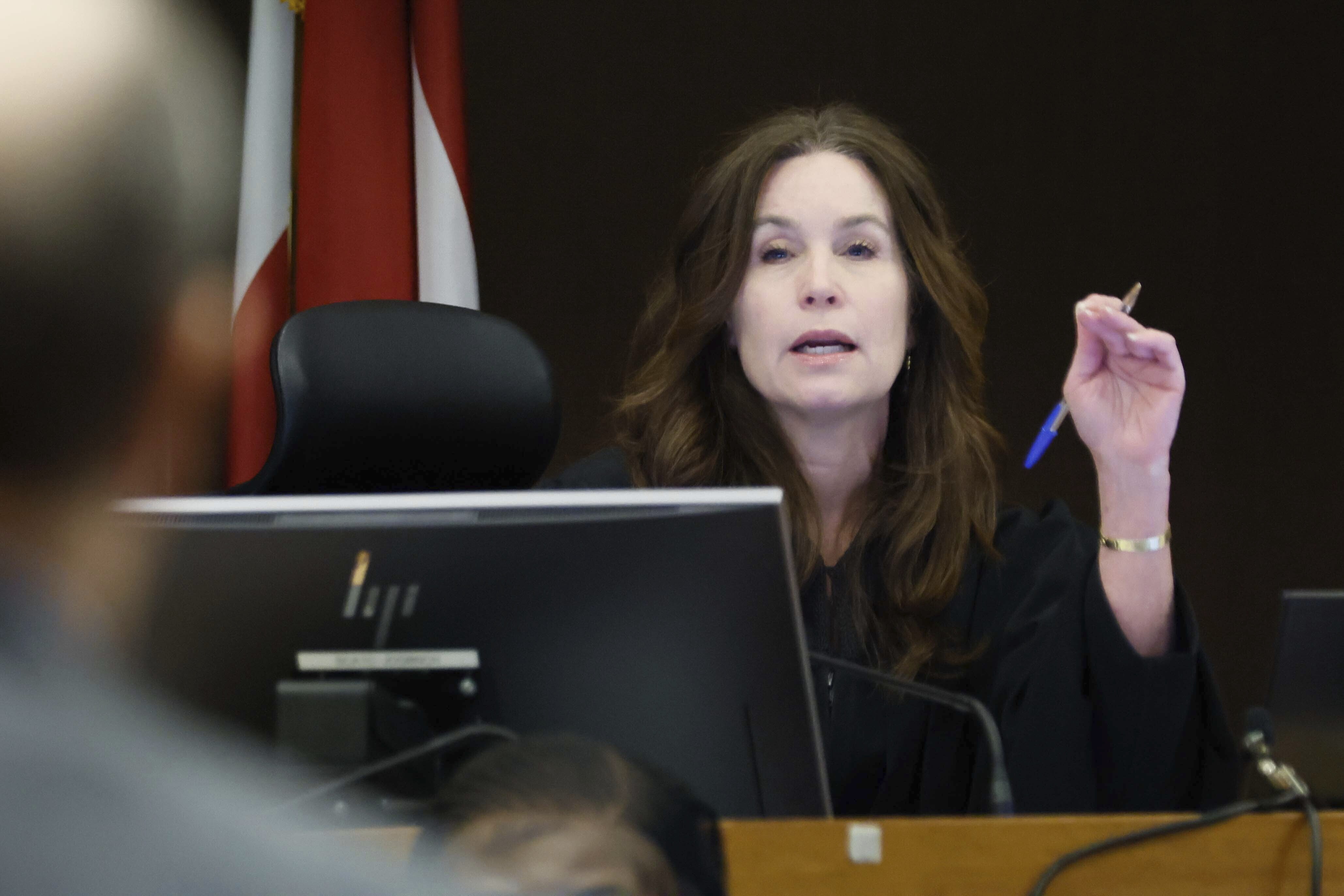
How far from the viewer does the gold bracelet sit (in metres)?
1.13

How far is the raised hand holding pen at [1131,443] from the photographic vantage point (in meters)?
1.12

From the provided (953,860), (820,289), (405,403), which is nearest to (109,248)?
(405,403)

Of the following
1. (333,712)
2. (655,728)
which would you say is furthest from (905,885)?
(333,712)

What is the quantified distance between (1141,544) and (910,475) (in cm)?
41

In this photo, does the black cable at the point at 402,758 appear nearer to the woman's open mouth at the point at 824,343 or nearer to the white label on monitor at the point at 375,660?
the white label on monitor at the point at 375,660

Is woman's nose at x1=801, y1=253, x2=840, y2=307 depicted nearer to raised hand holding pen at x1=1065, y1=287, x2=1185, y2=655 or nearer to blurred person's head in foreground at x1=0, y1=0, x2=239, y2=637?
raised hand holding pen at x1=1065, y1=287, x2=1185, y2=655

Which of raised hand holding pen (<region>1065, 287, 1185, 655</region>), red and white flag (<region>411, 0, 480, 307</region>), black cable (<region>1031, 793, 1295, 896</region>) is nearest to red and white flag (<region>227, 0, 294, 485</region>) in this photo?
red and white flag (<region>411, 0, 480, 307</region>)

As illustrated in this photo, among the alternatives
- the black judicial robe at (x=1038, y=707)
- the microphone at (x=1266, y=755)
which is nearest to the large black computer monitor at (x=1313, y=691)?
the microphone at (x=1266, y=755)

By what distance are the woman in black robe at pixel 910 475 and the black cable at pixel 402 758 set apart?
2.05ft

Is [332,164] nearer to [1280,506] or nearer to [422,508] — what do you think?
[422,508]

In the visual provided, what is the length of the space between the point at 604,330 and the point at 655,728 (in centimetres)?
218

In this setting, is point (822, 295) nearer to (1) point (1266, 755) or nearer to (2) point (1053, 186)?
(1) point (1266, 755)

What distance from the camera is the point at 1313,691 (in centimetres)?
81

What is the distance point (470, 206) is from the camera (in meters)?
2.53
